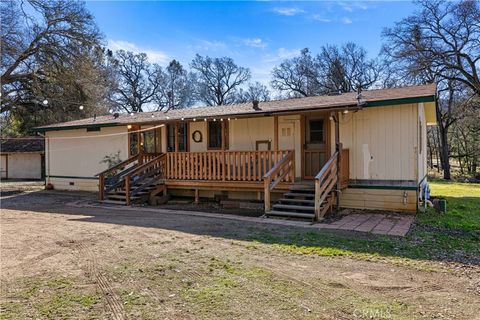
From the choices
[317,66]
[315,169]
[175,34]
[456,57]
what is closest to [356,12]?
→ [315,169]

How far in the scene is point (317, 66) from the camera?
38656 millimetres

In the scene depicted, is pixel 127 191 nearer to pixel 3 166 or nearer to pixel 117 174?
pixel 117 174

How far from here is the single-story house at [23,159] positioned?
2695 centimetres

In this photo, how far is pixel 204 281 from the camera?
427cm

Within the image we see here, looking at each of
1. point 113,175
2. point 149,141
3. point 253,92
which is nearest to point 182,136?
point 149,141

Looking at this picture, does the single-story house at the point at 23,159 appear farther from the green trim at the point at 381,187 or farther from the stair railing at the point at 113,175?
the green trim at the point at 381,187

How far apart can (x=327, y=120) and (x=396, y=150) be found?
214 cm

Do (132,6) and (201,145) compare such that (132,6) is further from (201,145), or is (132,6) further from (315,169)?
(315,169)

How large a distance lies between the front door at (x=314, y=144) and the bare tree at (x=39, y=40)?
18971 millimetres

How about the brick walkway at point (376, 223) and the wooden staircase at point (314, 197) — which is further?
the wooden staircase at point (314, 197)

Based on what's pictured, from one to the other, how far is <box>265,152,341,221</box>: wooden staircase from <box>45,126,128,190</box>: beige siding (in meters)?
8.17

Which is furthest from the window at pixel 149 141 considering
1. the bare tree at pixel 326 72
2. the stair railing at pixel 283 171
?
the bare tree at pixel 326 72

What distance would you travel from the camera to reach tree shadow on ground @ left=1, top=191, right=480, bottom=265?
5.50m

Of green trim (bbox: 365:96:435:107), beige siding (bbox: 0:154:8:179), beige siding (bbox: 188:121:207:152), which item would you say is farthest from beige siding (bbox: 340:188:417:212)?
beige siding (bbox: 0:154:8:179)
